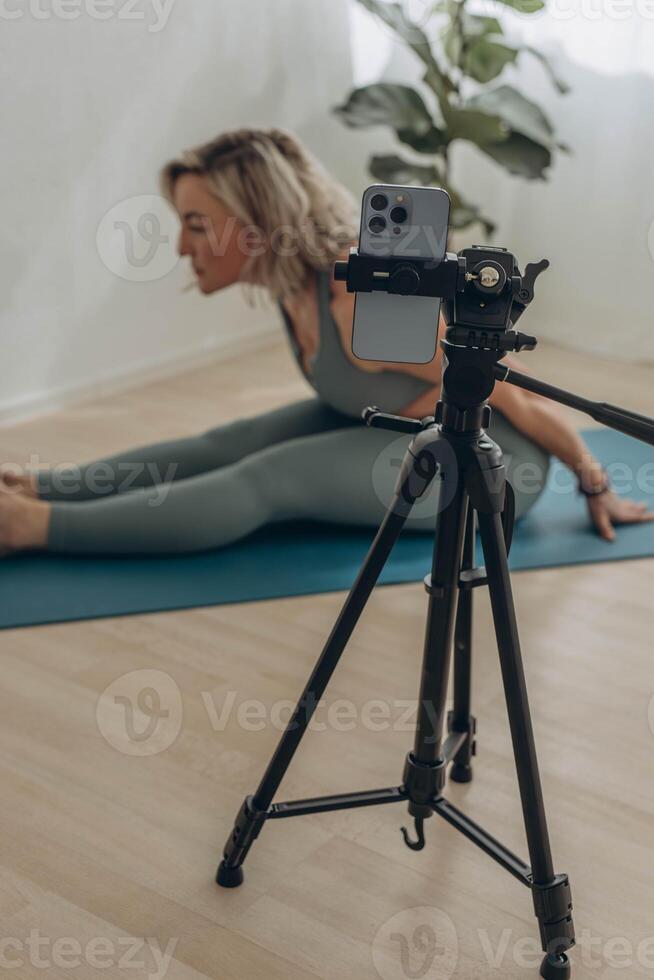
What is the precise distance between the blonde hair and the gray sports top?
77mm

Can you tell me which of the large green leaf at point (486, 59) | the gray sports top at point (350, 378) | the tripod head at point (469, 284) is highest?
the large green leaf at point (486, 59)

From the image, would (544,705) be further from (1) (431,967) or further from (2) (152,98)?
(2) (152,98)

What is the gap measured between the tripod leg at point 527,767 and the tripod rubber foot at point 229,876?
0.35 metres

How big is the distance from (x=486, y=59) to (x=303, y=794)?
7.92 feet

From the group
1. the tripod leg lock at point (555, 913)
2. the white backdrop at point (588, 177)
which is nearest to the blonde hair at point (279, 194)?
the tripod leg lock at point (555, 913)

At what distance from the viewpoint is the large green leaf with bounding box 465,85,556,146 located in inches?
127

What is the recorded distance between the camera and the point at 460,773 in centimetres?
150

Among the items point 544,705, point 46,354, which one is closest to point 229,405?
point 46,354

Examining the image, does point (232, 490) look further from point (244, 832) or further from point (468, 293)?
point (468, 293)

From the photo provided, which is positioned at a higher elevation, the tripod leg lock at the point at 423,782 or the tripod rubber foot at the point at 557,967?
the tripod leg lock at the point at 423,782

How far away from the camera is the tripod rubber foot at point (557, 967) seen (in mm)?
1165

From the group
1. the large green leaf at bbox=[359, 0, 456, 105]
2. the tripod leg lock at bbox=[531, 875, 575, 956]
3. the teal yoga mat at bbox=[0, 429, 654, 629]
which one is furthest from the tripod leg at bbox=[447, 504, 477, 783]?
the large green leaf at bbox=[359, 0, 456, 105]

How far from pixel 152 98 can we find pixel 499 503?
2333 millimetres

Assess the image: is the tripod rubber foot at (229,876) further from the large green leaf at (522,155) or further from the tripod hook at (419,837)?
the large green leaf at (522,155)
